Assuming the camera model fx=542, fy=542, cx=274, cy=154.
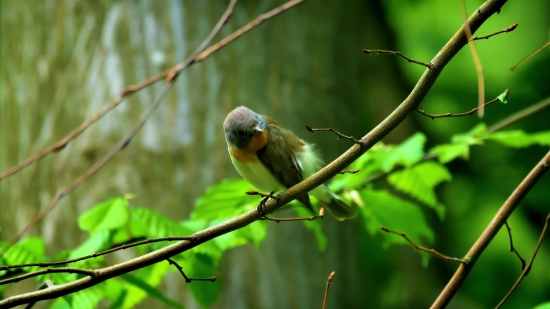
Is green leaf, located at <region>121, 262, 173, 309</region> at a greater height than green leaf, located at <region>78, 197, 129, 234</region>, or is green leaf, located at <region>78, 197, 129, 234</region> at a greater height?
green leaf, located at <region>78, 197, 129, 234</region>

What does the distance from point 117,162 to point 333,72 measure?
0.89 metres

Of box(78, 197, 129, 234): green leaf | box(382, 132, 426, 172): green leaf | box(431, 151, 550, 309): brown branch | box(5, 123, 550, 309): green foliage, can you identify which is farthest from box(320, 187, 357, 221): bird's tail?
box(78, 197, 129, 234): green leaf

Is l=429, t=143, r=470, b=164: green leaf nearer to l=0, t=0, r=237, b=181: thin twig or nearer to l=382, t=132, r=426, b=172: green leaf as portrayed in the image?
l=382, t=132, r=426, b=172: green leaf

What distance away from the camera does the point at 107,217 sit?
1.29 metres

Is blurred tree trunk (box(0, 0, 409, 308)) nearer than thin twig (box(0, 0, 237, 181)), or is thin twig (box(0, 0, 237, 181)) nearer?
thin twig (box(0, 0, 237, 181))

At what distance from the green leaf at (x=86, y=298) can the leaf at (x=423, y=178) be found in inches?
36.0

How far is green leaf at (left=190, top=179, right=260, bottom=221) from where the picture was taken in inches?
59.7

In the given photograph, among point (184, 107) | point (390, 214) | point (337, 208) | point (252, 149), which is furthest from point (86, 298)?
point (184, 107)

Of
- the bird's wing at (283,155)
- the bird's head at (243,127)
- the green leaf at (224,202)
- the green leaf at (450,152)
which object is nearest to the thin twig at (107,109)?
the bird's head at (243,127)

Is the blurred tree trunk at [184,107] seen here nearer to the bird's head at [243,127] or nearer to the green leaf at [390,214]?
the green leaf at [390,214]

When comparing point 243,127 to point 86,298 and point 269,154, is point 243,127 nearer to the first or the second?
point 269,154

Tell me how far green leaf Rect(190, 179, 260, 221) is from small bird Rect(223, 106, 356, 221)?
0.44 ft

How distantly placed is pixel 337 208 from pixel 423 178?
0.35 metres

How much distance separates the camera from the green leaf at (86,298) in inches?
47.9
